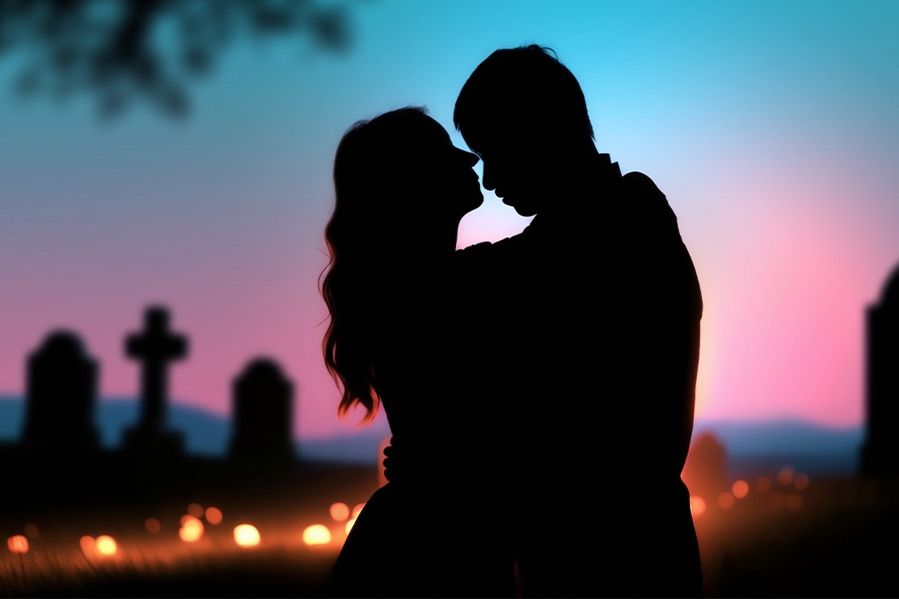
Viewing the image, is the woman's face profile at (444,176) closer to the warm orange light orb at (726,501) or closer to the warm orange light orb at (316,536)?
the warm orange light orb at (316,536)

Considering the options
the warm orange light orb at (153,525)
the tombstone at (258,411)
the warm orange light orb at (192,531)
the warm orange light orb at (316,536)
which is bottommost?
the warm orange light orb at (316,536)

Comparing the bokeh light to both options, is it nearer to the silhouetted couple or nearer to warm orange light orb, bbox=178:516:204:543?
warm orange light orb, bbox=178:516:204:543

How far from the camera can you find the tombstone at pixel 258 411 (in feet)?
56.7

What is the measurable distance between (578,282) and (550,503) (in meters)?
0.55

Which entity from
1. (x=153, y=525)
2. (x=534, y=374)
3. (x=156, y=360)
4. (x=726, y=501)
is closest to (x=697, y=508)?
(x=726, y=501)

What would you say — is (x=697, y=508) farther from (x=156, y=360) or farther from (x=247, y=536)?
(x=156, y=360)

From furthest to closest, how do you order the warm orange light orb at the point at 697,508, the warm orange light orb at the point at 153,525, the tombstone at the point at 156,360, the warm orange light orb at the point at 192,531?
the tombstone at the point at 156,360 < the warm orange light orb at the point at 697,508 < the warm orange light orb at the point at 153,525 < the warm orange light orb at the point at 192,531

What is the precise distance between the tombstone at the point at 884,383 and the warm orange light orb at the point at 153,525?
905 centimetres

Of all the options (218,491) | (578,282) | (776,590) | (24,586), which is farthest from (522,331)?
(218,491)

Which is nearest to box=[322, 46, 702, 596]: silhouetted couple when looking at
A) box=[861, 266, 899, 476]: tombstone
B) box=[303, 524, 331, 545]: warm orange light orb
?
box=[303, 524, 331, 545]: warm orange light orb

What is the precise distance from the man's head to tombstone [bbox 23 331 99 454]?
14.0 m

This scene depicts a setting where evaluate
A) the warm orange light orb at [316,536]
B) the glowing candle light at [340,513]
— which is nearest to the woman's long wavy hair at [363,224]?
the warm orange light orb at [316,536]

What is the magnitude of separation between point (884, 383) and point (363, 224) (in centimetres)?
1319

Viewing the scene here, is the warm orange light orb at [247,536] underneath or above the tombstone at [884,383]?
underneath
